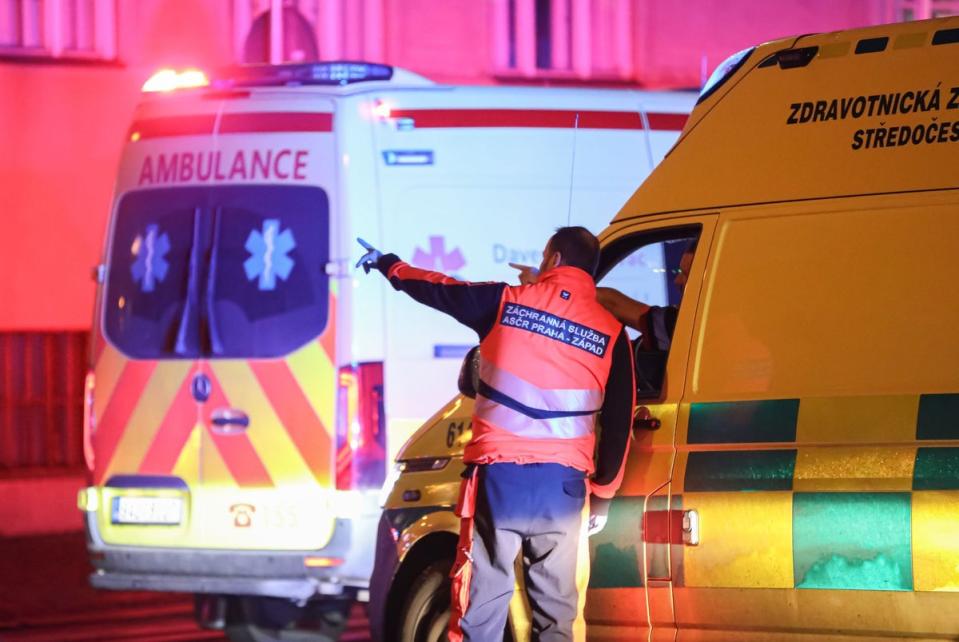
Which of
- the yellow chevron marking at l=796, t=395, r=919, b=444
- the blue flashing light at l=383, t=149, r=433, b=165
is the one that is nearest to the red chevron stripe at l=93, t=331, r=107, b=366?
the blue flashing light at l=383, t=149, r=433, b=165

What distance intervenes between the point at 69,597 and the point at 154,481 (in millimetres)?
2913

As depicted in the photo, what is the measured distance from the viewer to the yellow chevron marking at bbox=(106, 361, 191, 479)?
A: 23.8 feet

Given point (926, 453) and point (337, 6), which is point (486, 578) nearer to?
point (926, 453)

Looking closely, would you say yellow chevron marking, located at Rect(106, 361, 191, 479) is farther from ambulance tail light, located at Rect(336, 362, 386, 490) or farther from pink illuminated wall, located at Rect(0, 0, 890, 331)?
pink illuminated wall, located at Rect(0, 0, 890, 331)

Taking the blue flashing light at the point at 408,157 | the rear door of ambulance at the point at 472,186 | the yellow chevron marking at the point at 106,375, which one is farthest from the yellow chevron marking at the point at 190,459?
the blue flashing light at the point at 408,157

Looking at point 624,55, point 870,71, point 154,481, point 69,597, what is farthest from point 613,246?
point 624,55

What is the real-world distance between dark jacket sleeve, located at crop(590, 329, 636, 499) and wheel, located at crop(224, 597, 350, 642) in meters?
3.08

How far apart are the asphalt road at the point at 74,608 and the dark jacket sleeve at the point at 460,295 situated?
3747mm

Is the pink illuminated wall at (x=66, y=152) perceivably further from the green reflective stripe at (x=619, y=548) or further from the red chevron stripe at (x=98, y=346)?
the green reflective stripe at (x=619, y=548)

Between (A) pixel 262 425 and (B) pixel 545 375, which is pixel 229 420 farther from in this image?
(B) pixel 545 375

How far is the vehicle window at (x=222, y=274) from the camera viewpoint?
7.13 m

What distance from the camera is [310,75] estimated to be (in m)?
7.46

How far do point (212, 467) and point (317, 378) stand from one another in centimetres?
60

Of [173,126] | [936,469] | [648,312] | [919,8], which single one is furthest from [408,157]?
[919,8]
